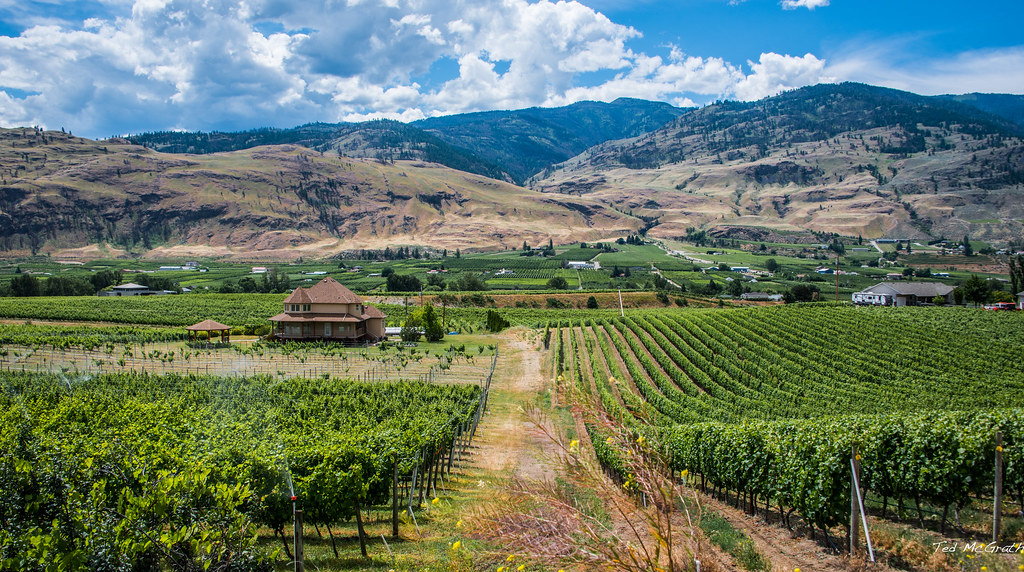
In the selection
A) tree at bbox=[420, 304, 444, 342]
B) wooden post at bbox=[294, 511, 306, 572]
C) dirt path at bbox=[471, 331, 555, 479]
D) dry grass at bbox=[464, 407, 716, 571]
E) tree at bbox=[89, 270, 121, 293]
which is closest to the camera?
dry grass at bbox=[464, 407, 716, 571]

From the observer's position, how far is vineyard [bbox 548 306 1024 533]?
33.8ft

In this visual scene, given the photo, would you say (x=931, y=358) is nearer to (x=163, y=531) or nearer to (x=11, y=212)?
(x=163, y=531)

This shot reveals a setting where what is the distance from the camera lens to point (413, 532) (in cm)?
1216

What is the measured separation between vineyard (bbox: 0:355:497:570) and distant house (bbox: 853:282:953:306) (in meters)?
73.8

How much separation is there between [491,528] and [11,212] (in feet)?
676

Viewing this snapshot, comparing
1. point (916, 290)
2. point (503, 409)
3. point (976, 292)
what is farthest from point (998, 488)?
point (916, 290)

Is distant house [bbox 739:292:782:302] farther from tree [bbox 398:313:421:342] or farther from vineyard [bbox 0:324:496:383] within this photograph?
tree [bbox 398:313:421:342]

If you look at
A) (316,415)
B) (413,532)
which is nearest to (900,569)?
(413,532)

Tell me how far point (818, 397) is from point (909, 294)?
→ 60124 mm

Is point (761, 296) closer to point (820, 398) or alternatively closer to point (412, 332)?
point (412, 332)

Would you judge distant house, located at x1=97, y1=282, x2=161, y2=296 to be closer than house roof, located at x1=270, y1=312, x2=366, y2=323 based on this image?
No

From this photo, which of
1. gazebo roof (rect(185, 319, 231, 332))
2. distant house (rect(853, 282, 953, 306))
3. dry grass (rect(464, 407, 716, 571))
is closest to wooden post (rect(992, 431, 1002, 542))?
dry grass (rect(464, 407, 716, 571))

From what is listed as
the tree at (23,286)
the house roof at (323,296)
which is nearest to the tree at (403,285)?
the house roof at (323,296)

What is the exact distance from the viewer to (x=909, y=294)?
236 ft
